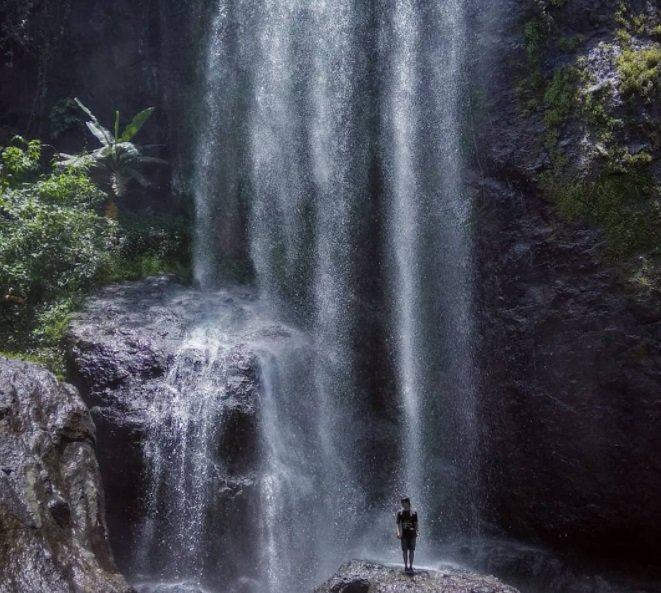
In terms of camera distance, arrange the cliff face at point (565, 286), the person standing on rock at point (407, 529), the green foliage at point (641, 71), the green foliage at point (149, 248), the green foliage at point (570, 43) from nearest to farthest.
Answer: the person standing on rock at point (407, 529) → the cliff face at point (565, 286) → the green foliage at point (641, 71) → the green foliage at point (570, 43) → the green foliage at point (149, 248)

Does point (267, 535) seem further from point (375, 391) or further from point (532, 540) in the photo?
point (532, 540)

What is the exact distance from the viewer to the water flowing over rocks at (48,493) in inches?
229

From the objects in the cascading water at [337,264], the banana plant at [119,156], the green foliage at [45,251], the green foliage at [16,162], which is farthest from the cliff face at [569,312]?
the green foliage at [16,162]

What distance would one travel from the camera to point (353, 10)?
14.8 m

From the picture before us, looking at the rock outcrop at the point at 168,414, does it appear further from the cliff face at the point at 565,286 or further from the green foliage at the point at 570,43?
the green foliage at the point at 570,43

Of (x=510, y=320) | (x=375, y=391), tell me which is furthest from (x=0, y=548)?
(x=510, y=320)

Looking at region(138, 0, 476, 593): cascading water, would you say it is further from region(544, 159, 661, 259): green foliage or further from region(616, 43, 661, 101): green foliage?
region(616, 43, 661, 101): green foliage

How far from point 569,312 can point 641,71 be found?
168 inches

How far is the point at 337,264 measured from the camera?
13227 millimetres

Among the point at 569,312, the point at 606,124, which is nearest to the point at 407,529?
the point at 569,312

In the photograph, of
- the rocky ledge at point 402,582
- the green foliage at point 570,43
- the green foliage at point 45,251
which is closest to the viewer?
the rocky ledge at point 402,582

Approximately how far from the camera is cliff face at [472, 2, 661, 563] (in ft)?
31.5

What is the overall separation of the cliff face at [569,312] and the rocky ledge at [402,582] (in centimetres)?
353

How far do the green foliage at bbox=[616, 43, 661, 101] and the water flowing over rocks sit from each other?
32.5ft
